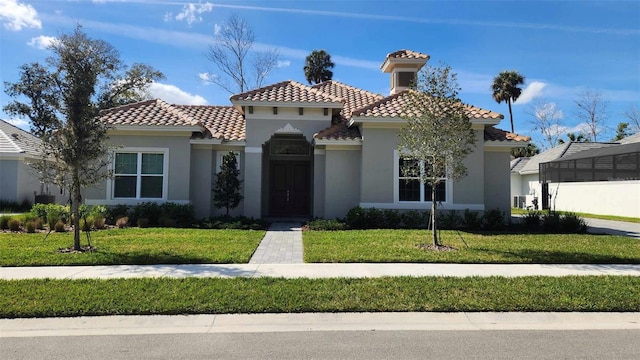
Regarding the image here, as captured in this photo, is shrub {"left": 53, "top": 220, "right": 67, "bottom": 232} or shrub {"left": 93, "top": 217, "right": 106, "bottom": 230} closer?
shrub {"left": 53, "top": 220, "right": 67, "bottom": 232}

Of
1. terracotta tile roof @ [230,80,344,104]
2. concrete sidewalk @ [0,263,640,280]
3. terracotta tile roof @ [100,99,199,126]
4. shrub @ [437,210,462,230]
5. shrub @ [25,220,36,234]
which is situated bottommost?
concrete sidewalk @ [0,263,640,280]

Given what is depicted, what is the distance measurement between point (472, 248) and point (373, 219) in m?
4.43

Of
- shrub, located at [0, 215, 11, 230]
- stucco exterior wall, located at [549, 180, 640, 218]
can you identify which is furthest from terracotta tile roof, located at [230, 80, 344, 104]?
stucco exterior wall, located at [549, 180, 640, 218]

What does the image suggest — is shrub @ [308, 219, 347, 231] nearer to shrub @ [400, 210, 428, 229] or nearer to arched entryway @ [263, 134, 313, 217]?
shrub @ [400, 210, 428, 229]

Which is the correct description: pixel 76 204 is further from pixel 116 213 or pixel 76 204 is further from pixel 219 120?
pixel 219 120

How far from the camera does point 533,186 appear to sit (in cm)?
3384

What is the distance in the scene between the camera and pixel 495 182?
1603cm

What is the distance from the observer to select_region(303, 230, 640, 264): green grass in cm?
923

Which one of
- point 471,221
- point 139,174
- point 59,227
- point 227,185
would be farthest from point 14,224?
point 471,221

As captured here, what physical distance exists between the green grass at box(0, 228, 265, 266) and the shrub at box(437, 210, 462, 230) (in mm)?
6259

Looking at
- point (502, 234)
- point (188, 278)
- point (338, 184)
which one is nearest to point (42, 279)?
point (188, 278)

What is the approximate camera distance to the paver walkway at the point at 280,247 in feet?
30.0

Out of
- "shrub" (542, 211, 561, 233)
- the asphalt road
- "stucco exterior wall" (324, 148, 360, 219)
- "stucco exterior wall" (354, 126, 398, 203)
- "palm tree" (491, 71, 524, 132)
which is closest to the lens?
the asphalt road

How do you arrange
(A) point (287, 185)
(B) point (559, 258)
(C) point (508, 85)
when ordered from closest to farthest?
(B) point (559, 258)
(A) point (287, 185)
(C) point (508, 85)
